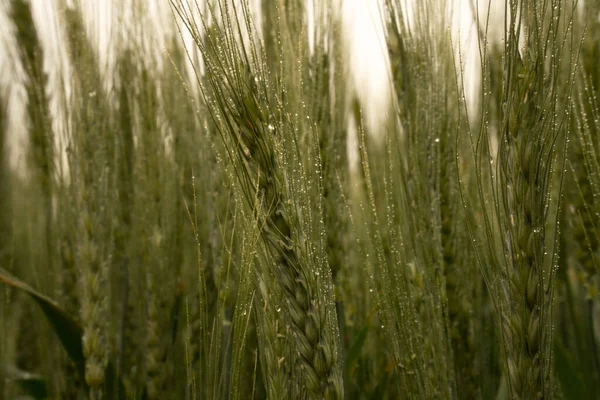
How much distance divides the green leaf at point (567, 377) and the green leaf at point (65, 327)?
4.04ft

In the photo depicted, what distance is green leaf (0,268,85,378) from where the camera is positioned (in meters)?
1.57

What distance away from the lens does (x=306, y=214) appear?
0.99 metres

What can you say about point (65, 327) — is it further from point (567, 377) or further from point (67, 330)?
point (567, 377)

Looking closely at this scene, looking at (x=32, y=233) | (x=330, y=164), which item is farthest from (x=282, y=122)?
(x=32, y=233)

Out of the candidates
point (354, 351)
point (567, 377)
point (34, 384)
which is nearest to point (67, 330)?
point (34, 384)

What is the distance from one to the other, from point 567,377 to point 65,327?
4.25 feet

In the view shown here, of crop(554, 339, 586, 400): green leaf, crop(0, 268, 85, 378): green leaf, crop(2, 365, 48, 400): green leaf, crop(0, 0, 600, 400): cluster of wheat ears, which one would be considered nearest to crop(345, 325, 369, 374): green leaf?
crop(0, 0, 600, 400): cluster of wheat ears

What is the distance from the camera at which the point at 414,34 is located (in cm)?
142

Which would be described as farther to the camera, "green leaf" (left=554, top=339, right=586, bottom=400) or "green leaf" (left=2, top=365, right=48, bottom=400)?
"green leaf" (left=2, top=365, right=48, bottom=400)

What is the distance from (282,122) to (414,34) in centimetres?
56

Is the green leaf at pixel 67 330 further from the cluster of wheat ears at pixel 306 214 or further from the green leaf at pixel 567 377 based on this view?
the green leaf at pixel 567 377

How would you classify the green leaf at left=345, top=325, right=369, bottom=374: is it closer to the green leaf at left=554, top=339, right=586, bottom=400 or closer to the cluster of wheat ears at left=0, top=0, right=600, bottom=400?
the cluster of wheat ears at left=0, top=0, right=600, bottom=400

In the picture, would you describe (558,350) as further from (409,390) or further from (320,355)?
(320,355)

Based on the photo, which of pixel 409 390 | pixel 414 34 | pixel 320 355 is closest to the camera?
pixel 320 355
